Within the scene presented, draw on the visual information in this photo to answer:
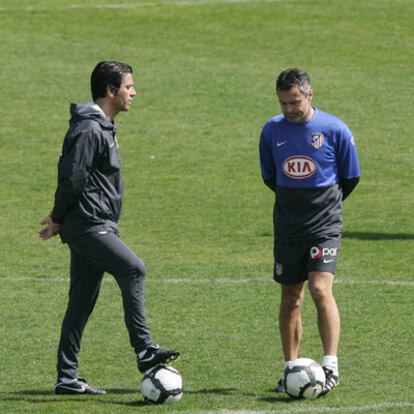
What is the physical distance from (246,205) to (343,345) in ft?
24.4

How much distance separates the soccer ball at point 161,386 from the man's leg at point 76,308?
63cm

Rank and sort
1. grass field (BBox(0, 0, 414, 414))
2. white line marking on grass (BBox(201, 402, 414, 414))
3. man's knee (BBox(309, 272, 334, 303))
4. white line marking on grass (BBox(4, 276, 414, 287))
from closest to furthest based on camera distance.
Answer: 1. white line marking on grass (BBox(201, 402, 414, 414))
2. man's knee (BBox(309, 272, 334, 303))
3. grass field (BBox(0, 0, 414, 414))
4. white line marking on grass (BBox(4, 276, 414, 287))

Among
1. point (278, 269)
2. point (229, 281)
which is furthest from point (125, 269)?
point (229, 281)

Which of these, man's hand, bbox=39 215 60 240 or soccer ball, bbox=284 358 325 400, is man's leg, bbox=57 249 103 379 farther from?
soccer ball, bbox=284 358 325 400

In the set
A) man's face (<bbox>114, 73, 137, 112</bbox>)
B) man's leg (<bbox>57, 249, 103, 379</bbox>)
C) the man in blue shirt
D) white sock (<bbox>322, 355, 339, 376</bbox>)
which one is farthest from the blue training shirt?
man's leg (<bbox>57, 249, 103, 379</bbox>)

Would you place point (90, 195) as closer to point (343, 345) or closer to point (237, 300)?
point (343, 345)

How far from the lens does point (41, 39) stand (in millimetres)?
30125

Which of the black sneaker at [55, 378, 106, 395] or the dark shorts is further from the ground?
the dark shorts

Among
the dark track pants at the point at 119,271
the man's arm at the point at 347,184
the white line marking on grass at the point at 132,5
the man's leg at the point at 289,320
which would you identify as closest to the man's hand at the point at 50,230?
the dark track pants at the point at 119,271

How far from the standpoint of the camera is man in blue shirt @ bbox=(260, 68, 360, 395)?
926 centimetres

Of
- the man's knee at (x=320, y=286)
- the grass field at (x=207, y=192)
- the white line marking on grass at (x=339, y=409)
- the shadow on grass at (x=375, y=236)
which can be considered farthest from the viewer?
the shadow on grass at (x=375, y=236)

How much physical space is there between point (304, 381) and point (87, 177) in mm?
1924

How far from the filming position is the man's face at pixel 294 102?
912 cm

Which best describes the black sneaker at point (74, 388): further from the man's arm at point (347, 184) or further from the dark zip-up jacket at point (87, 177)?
the man's arm at point (347, 184)
